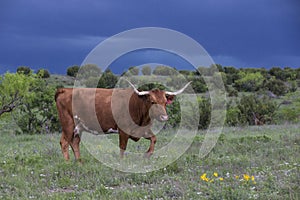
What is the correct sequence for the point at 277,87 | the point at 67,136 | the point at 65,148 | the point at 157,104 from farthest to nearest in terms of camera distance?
1. the point at 277,87
2. the point at 67,136
3. the point at 65,148
4. the point at 157,104

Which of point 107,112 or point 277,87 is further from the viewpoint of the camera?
point 277,87

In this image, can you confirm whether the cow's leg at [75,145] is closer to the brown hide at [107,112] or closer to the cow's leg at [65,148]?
the brown hide at [107,112]

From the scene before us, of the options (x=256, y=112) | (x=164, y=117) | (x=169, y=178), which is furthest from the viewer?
(x=256, y=112)

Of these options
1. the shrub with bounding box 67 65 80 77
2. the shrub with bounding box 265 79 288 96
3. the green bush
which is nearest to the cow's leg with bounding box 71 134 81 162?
the green bush

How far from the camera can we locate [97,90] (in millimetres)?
12375

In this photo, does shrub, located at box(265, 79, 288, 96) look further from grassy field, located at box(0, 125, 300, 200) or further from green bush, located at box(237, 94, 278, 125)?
grassy field, located at box(0, 125, 300, 200)

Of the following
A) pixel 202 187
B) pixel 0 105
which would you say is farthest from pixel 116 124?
pixel 0 105

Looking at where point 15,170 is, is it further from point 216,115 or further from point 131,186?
point 216,115

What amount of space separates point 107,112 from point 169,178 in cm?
362

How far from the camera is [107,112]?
11938mm

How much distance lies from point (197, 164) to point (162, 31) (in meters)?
4.37

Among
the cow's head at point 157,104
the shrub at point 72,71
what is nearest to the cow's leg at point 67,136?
the cow's head at point 157,104

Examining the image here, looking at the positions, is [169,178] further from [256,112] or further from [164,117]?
[256,112]

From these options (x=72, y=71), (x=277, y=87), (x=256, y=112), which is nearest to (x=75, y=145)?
(x=256, y=112)
